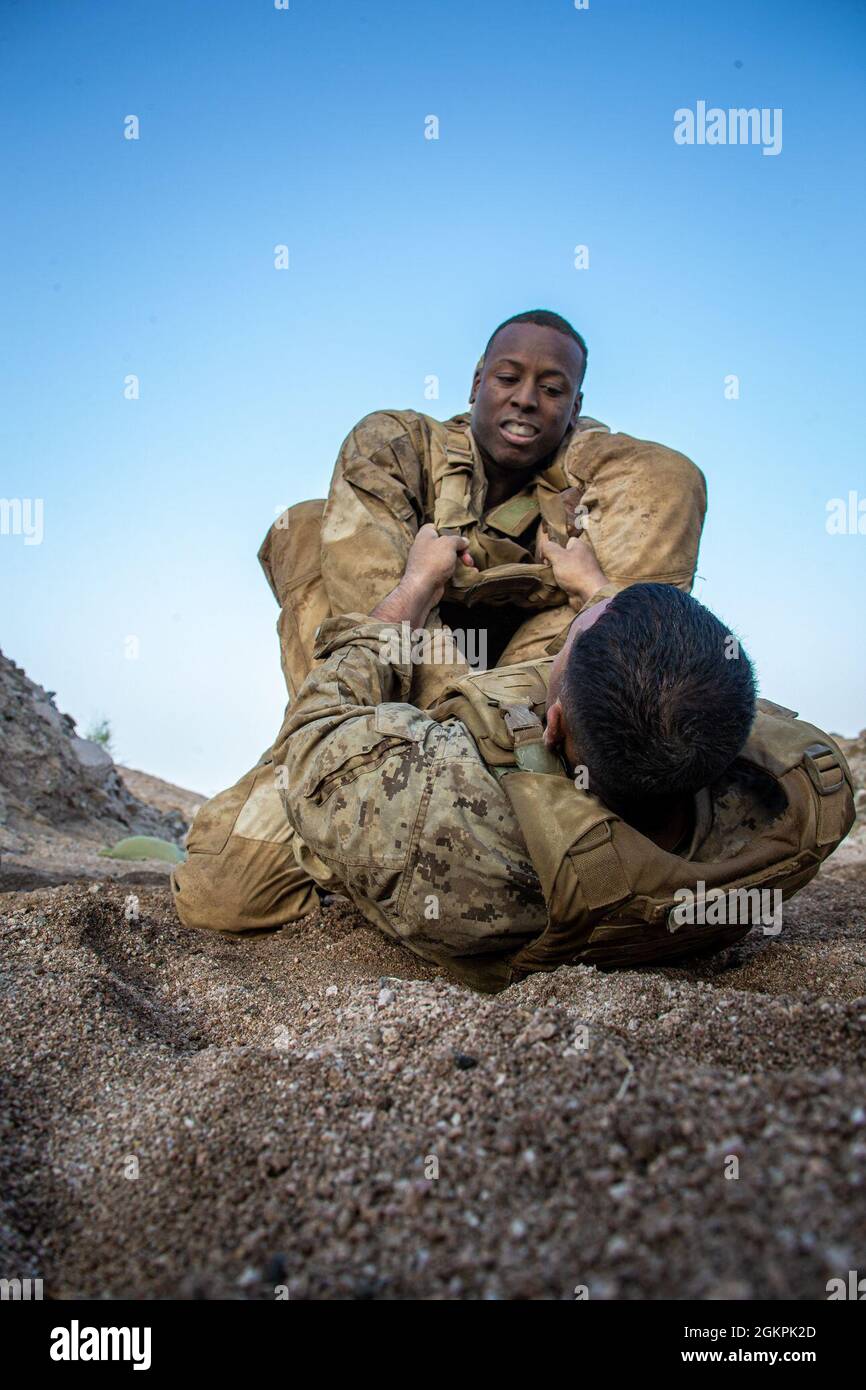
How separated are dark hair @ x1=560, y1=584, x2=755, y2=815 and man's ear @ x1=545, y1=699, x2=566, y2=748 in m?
0.11

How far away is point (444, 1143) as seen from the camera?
47.6 inches

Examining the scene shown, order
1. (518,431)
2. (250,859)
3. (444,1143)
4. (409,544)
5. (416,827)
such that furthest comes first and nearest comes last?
1. (518,431)
2. (409,544)
3. (250,859)
4. (416,827)
5. (444,1143)

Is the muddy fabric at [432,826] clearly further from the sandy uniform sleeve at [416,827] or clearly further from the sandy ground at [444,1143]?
the sandy ground at [444,1143]

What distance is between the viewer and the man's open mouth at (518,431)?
369cm

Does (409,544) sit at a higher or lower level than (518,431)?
lower

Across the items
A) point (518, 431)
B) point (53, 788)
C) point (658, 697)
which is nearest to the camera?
point (658, 697)

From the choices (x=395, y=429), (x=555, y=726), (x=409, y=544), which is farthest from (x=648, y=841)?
(x=395, y=429)

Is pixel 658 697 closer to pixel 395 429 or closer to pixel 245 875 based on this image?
pixel 245 875

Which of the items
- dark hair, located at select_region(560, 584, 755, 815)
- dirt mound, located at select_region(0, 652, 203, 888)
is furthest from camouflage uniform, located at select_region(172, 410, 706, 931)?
dirt mound, located at select_region(0, 652, 203, 888)

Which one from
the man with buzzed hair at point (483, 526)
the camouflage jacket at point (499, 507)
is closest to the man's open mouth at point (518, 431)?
the man with buzzed hair at point (483, 526)

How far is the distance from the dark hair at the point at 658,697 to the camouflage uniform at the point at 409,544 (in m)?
1.27

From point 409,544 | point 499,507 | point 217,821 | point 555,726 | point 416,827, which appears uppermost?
point 499,507

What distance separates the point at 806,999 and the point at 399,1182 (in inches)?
34.9

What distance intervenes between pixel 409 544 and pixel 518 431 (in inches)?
25.6
